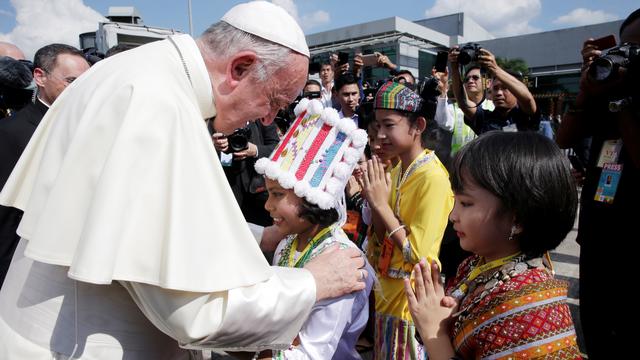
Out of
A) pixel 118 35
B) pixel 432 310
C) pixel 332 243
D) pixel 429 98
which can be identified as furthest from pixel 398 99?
pixel 118 35

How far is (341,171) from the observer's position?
7.20 ft

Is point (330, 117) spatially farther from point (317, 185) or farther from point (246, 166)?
point (246, 166)

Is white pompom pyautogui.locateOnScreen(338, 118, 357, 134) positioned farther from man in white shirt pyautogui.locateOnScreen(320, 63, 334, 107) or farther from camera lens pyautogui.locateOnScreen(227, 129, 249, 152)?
man in white shirt pyautogui.locateOnScreen(320, 63, 334, 107)

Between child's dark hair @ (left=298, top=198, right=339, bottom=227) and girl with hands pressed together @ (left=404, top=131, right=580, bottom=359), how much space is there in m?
0.69

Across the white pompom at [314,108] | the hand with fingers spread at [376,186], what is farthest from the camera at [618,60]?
the white pompom at [314,108]

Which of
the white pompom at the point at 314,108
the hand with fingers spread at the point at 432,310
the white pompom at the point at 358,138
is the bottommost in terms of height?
the hand with fingers spread at the point at 432,310

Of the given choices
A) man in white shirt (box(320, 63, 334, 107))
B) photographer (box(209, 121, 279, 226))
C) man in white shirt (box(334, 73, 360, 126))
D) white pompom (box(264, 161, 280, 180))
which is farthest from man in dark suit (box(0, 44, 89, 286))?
man in white shirt (box(320, 63, 334, 107))

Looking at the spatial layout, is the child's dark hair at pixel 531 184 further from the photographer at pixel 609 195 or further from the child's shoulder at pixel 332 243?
the photographer at pixel 609 195

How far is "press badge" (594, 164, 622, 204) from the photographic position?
2.56m

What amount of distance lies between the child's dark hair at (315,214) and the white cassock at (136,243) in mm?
Answer: 718

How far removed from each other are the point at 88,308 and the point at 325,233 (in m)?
1.18

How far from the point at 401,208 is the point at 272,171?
95 cm

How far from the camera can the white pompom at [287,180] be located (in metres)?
2.20

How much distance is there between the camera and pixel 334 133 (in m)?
2.23
